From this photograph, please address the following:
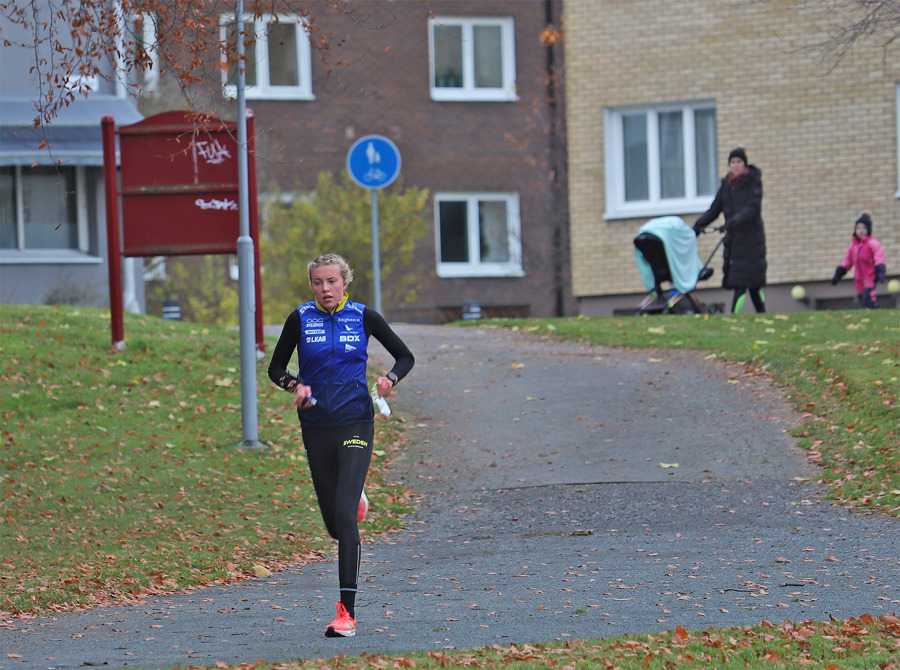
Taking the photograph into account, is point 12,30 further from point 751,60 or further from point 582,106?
point 751,60

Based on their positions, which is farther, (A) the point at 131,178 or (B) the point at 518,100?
(B) the point at 518,100

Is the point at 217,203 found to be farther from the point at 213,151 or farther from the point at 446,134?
the point at 446,134

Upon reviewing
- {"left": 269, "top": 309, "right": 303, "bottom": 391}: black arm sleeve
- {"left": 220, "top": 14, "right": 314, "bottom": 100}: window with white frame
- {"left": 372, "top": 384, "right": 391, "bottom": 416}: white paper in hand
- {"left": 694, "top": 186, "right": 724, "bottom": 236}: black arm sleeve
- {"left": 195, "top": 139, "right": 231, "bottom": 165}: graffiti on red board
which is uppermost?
{"left": 220, "top": 14, "right": 314, "bottom": 100}: window with white frame

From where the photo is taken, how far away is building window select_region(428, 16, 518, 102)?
32656mm

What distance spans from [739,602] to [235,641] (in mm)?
2537

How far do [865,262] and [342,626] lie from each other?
612 inches

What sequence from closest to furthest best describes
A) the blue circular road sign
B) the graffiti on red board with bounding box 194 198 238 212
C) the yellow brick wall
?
the graffiti on red board with bounding box 194 198 238 212 < the blue circular road sign < the yellow brick wall

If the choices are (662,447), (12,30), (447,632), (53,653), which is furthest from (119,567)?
(12,30)

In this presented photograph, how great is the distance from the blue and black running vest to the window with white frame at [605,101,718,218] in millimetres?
17760

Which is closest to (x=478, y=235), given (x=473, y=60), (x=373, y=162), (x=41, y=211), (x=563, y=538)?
(x=473, y=60)

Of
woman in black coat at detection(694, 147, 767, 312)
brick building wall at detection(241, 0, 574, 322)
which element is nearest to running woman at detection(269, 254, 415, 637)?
woman in black coat at detection(694, 147, 767, 312)

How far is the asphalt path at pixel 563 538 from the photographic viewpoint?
7141 mm

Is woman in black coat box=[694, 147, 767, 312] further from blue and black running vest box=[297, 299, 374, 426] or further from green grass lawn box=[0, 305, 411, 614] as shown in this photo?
blue and black running vest box=[297, 299, 374, 426]

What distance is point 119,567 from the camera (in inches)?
372
